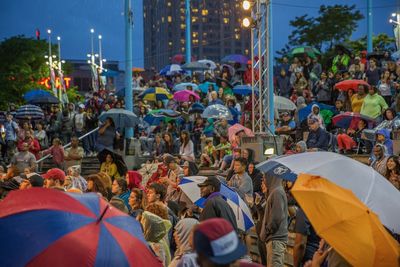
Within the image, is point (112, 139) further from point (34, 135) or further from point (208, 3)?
point (208, 3)

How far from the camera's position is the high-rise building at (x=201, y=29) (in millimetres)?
164375

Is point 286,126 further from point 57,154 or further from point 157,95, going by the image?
point 157,95

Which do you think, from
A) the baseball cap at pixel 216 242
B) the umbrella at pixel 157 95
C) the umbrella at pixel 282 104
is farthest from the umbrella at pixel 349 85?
the baseball cap at pixel 216 242

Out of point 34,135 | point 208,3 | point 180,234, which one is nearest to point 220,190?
point 180,234

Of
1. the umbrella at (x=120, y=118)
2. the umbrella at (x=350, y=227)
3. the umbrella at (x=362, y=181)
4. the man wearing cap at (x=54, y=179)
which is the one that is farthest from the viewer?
the umbrella at (x=120, y=118)

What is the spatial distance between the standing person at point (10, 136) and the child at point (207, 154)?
7.39 meters

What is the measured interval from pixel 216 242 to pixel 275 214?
527cm

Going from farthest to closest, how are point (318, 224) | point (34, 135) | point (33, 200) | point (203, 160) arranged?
point (34, 135) → point (203, 160) → point (318, 224) → point (33, 200)

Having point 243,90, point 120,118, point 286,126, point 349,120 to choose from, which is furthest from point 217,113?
point 243,90

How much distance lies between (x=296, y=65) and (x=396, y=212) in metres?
21.3

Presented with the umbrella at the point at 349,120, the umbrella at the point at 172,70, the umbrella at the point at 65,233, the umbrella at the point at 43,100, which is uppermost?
the umbrella at the point at 172,70

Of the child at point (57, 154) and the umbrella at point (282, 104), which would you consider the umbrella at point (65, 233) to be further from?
the umbrella at point (282, 104)

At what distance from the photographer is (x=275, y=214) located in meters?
8.97

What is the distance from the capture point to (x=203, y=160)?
63.0 feet
